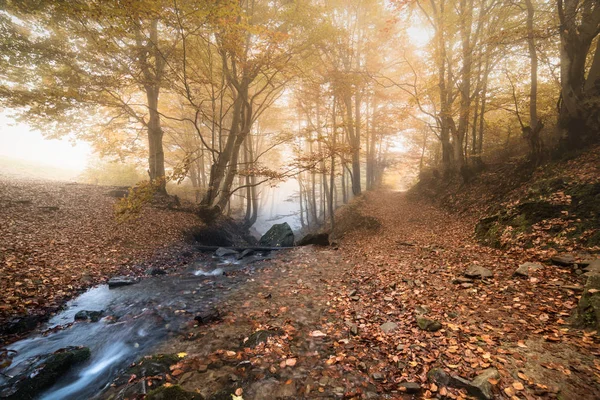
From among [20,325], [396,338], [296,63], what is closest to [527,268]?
[396,338]

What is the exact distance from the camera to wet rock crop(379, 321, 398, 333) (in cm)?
453

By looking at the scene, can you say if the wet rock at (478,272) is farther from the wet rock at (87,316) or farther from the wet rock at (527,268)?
the wet rock at (87,316)

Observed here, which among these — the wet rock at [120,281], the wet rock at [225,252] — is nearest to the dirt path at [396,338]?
the wet rock at [120,281]

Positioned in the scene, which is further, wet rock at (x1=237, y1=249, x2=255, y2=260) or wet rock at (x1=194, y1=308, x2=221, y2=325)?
wet rock at (x1=237, y1=249, x2=255, y2=260)

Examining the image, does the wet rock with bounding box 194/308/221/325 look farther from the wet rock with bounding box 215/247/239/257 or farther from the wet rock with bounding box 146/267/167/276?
the wet rock with bounding box 215/247/239/257

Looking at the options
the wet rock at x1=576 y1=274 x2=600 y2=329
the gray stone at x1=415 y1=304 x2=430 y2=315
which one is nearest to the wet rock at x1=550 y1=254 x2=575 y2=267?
the wet rock at x1=576 y1=274 x2=600 y2=329

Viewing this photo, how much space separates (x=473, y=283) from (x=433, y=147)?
64.8ft

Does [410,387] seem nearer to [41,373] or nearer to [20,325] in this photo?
[41,373]

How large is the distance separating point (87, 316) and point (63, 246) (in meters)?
3.99

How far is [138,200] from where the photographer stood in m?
9.73

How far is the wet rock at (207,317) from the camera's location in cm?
541

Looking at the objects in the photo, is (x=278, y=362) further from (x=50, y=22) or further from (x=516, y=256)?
(x=50, y=22)

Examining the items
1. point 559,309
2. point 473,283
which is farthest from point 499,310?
point 473,283

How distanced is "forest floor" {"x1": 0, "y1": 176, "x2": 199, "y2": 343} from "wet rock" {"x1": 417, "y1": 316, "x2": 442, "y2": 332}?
7.88 metres
